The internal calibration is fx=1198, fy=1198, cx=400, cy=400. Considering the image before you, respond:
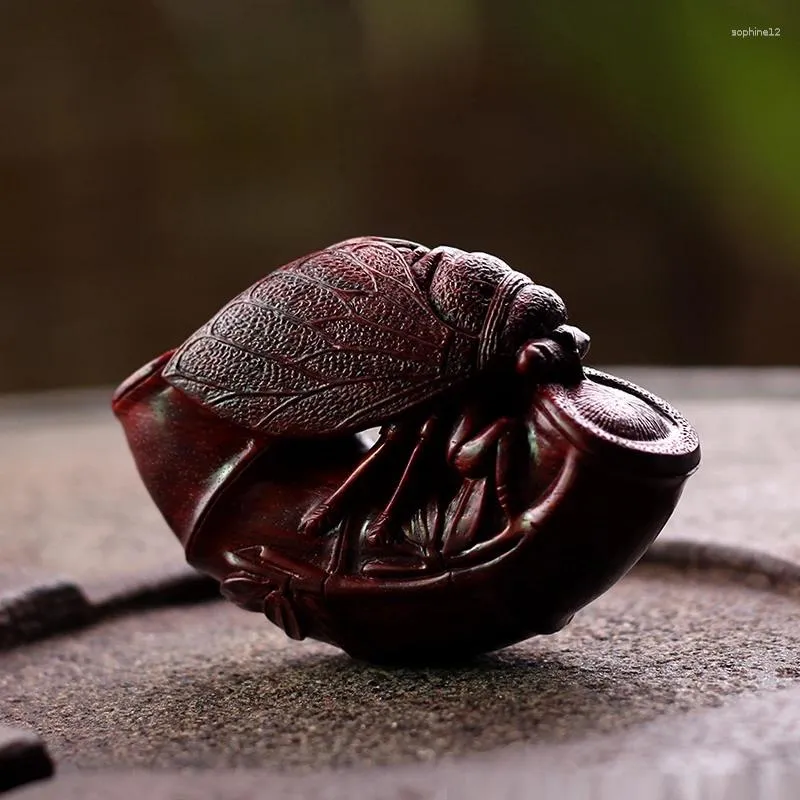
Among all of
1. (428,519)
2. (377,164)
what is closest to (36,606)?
(428,519)

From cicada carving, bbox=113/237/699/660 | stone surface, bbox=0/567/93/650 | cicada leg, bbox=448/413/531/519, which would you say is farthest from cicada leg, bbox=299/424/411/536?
stone surface, bbox=0/567/93/650

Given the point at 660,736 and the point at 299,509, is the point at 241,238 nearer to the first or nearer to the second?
the point at 299,509

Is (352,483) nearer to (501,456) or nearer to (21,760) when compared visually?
(501,456)

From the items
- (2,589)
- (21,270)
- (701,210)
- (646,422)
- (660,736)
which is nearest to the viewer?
(660,736)

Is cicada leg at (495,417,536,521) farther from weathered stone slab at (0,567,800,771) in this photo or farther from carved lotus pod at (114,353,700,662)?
weathered stone slab at (0,567,800,771)

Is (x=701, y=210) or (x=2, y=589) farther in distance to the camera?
(x=701, y=210)

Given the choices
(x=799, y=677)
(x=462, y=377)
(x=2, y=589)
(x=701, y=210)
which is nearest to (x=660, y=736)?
(x=799, y=677)
